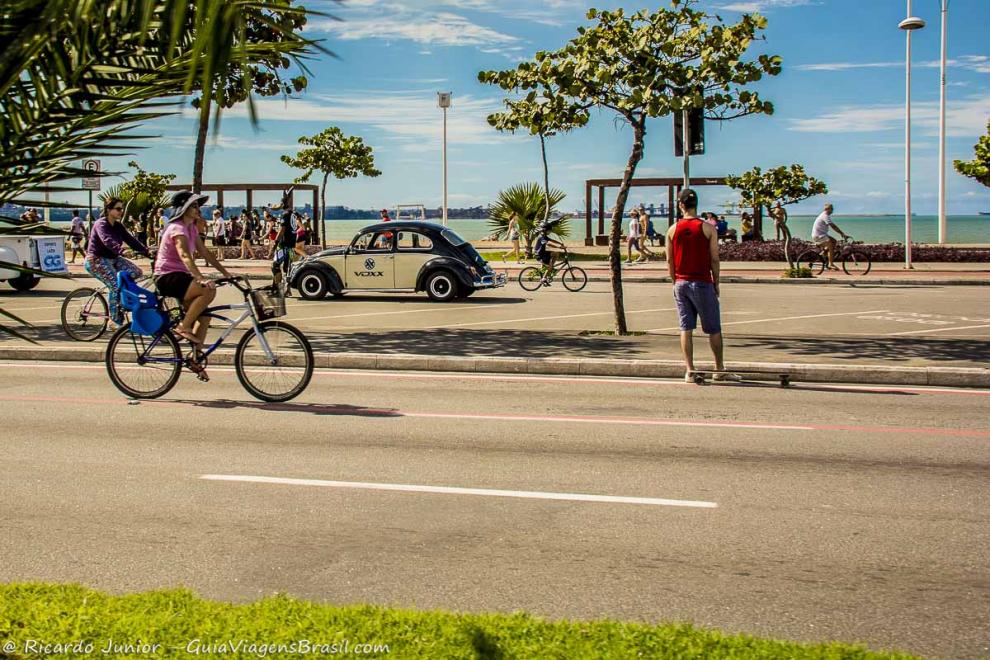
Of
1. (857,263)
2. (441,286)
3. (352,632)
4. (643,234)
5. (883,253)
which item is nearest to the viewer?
(352,632)

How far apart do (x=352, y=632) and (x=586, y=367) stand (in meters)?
8.31

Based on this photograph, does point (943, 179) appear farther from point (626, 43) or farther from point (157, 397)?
point (157, 397)

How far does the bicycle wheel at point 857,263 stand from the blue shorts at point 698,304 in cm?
1948

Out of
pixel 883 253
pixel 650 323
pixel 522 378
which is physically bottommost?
pixel 522 378

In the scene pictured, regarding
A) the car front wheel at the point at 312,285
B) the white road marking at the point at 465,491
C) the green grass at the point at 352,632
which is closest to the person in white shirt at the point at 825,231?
the car front wheel at the point at 312,285

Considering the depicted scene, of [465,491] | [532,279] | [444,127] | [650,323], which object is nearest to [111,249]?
[465,491]

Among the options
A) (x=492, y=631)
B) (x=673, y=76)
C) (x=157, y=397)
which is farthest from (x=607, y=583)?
(x=673, y=76)

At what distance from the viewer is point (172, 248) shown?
9.59 m

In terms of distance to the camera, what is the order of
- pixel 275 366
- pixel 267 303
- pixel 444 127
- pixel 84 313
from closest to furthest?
pixel 275 366 → pixel 267 303 → pixel 84 313 → pixel 444 127

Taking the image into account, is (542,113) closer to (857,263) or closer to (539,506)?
(539,506)

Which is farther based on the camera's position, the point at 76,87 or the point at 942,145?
the point at 942,145

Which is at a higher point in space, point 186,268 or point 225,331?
point 186,268

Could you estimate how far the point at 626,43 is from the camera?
13.7 metres

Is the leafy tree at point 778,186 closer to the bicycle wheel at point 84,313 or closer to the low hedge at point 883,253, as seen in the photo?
the low hedge at point 883,253
